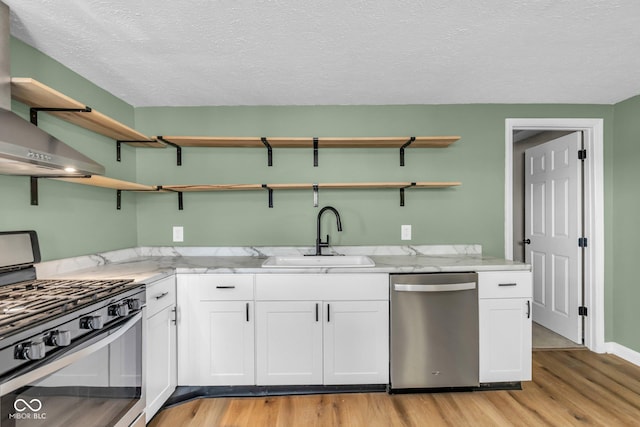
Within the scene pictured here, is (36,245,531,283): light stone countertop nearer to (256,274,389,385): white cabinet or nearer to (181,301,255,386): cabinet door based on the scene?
(256,274,389,385): white cabinet

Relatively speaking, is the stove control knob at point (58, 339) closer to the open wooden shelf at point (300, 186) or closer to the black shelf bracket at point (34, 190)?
the black shelf bracket at point (34, 190)

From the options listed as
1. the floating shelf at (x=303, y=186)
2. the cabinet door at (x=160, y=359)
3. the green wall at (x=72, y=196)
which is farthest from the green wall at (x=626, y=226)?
the green wall at (x=72, y=196)

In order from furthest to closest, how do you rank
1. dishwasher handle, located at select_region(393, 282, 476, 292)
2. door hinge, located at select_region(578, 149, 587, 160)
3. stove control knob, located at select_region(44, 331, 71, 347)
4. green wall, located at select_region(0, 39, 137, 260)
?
1. door hinge, located at select_region(578, 149, 587, 160)
2. dishwasher handle, located at select_region(393, 282, 476, 292)
3. green wall, located at select_region(0, 39, 137, 260)
4. stove control knob, located at select_region(44, 331, 71, 347)

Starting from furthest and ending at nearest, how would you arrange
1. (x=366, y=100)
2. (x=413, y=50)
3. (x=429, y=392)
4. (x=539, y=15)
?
(x=366, y=100) < (x=429, y=392) < (x=413, y=50) < (x=539, y=15)

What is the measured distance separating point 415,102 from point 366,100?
16.7 inches

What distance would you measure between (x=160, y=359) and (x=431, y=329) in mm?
1695

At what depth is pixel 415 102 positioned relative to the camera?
2.63 meters

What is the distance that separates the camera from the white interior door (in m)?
2.83

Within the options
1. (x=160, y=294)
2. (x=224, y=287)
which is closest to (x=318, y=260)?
(x=224, y=287)

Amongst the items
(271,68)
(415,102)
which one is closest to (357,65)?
(271,68)

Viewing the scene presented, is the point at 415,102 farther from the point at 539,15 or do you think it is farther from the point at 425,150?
the point at 539,15

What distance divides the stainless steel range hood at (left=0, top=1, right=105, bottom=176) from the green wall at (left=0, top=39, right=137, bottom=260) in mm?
243

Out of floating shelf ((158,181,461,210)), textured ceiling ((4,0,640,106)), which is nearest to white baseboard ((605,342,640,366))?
floating shelf ((158,181,461,210))

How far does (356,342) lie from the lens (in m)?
2.08
